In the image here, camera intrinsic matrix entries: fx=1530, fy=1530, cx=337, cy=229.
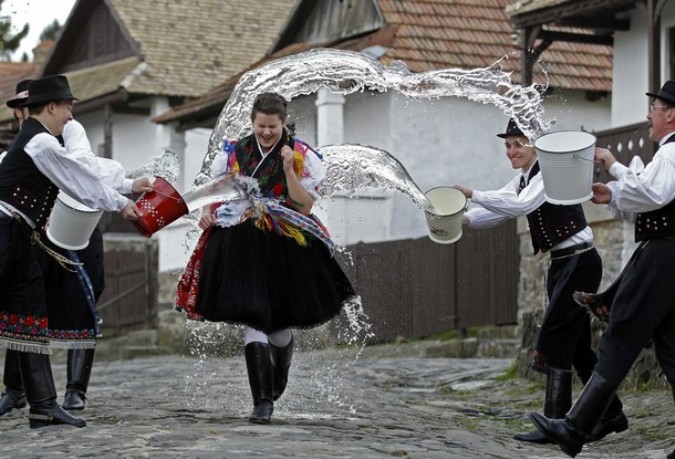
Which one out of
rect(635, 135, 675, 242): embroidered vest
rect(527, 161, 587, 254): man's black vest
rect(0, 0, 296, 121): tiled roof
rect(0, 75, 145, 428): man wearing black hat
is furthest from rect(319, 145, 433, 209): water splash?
rect(0, 0, 296, 121): tiled roof

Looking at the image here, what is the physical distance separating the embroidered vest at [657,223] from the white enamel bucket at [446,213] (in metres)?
1.57

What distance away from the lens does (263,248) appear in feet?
27.7

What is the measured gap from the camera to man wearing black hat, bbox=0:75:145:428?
8.05 meters

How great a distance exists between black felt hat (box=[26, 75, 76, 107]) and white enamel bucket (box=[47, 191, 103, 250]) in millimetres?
525

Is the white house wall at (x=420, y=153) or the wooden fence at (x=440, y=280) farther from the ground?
the white house wall at (x=420, y=153)

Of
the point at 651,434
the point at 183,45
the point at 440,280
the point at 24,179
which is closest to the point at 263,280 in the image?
the point at 24,179

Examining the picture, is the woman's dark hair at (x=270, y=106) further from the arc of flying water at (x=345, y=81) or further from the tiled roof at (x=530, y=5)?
the tiled roof at (x=530, y=5)

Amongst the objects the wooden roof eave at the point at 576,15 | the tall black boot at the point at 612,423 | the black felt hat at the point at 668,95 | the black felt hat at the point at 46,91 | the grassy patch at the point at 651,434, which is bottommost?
the grassy patch at the point at 651,434

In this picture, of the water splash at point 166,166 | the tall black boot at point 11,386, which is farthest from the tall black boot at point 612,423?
the tall black boot at point 11,386

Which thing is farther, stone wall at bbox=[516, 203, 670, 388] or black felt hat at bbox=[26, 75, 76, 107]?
stone wall at bbox=[516, 203, 670, 388]

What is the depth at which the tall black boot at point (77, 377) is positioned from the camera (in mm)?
9555

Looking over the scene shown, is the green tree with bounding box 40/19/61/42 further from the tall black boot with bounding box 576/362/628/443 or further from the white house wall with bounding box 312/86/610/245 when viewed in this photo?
the tall black boot with bounding box 576/362/628/443

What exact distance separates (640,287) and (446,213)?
5.83ft

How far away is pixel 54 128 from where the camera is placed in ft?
27.1
